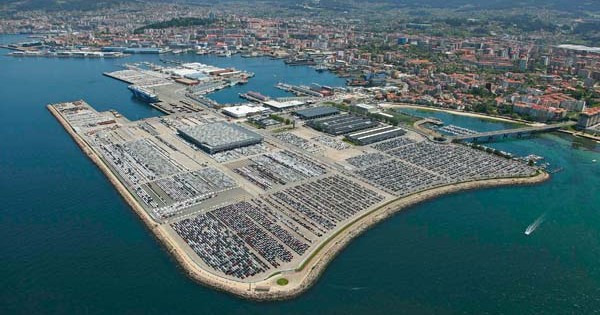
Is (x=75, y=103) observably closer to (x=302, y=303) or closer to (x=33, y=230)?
(x=33, y=230)

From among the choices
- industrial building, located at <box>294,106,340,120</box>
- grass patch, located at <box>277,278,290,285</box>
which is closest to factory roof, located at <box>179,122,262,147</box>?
industrial building, located at <box>294,106,340,120</box>

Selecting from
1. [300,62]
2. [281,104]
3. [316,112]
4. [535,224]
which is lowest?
[535,224]

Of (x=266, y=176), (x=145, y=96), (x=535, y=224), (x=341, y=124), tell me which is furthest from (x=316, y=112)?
(x=535, y=224)

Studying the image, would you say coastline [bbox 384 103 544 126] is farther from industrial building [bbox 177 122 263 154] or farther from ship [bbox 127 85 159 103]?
ship [bbox 127 85 159 103]

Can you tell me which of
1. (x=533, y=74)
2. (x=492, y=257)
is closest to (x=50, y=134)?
(x=492, y=257)

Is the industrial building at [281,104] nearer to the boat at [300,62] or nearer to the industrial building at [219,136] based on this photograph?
the industrial building at [219,136]

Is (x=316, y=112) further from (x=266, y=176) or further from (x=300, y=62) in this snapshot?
(x=300, y=62)

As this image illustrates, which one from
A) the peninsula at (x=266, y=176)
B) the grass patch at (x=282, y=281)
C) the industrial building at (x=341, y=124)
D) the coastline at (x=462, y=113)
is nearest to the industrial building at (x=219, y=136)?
the peninsula at (x=266, y=176)
